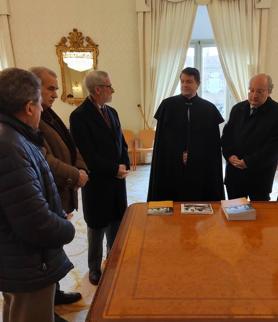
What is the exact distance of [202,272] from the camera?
3.70 ft

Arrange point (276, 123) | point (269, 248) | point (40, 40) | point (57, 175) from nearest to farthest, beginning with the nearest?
point (269, 248), point (57, 175), point (276, 123), point (40, 40)

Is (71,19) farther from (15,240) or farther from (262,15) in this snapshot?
(15,240)

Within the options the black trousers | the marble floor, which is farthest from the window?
the black trousers

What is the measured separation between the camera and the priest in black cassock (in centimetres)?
245

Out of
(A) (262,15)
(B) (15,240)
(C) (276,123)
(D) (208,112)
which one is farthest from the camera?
(A) (262,15)

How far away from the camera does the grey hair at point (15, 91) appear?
1.09 m

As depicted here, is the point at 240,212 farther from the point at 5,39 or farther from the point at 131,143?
the point at 5,39

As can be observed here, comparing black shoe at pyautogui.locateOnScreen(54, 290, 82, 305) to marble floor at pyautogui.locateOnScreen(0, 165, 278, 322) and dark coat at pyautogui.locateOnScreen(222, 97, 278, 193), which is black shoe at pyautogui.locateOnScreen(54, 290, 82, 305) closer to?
marble floor at pyautogui.locateOnScreen(0, 165, 278, 322)

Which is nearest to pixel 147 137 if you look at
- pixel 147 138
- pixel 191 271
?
pixel 147 138

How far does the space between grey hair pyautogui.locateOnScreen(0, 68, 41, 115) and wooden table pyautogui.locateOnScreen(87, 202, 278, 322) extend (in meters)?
0.68

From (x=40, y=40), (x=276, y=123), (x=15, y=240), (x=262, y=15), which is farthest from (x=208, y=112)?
(x=40, y=40)

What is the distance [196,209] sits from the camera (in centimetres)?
171

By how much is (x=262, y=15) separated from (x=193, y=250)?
4971 millimetres

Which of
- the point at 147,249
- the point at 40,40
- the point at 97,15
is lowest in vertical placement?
the point at 147,249
